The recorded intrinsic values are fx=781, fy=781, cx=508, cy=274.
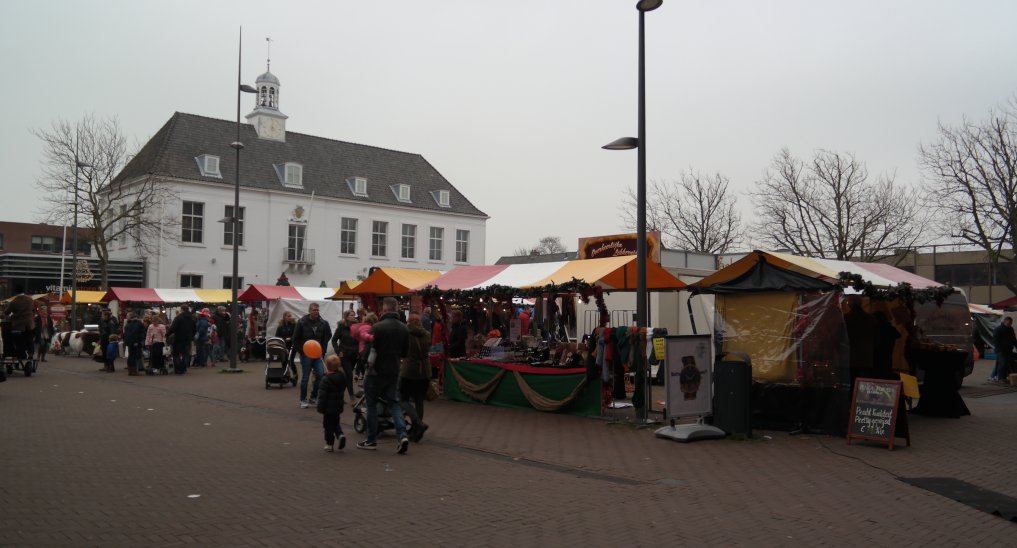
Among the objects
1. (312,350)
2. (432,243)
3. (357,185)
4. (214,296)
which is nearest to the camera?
(312,350)

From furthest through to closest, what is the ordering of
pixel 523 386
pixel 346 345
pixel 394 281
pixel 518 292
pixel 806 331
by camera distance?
pixel 394 281, pixel 518 292, pixel 346 345, pixel 523 386, pixel 806 331

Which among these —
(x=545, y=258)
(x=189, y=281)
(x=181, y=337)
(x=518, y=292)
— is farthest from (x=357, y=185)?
(x=518, y=292)

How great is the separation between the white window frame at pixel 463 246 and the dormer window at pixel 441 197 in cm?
208

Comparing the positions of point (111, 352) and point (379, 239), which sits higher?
point (379, 239)

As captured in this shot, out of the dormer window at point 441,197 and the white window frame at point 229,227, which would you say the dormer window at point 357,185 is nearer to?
the dormer window at point 441,197

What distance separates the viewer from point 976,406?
1513cm

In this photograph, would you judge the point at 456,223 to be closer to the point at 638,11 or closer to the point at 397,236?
the point at 397,236

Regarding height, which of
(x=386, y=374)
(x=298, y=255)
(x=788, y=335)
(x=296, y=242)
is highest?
(x=296, y=242)

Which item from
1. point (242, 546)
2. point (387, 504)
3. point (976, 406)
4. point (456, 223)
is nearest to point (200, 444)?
point (387, 504)

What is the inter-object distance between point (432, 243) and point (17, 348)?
115 ft

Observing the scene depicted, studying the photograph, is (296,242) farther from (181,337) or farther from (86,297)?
(181,337)

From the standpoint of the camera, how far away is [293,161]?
158 feet

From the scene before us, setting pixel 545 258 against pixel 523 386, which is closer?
pixel 523 386

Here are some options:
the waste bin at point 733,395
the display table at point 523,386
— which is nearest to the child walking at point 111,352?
the display table at point 523,386
